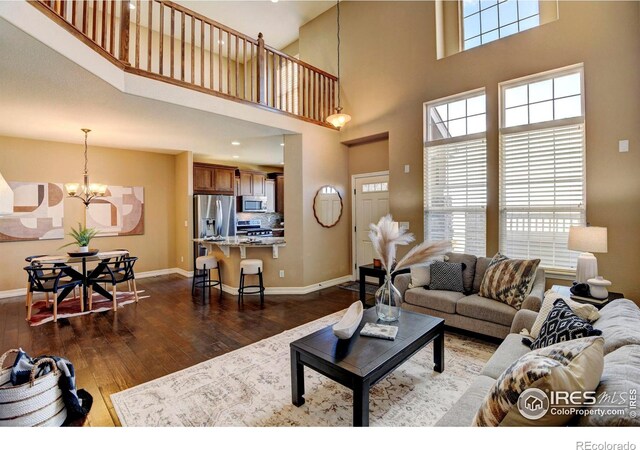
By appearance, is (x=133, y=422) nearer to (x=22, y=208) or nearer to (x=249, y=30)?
(x=22, y=208)

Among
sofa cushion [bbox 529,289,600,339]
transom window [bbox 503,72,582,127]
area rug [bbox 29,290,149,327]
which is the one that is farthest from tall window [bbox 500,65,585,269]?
area rug [bbox 29,290,149,327]

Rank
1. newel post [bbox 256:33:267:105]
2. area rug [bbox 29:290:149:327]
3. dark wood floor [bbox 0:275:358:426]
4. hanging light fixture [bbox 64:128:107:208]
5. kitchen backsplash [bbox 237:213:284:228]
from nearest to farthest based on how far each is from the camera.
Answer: dark wood floor [bbox 0:275:358:426] < area rug [bbox 29:290:149:327] < newel post [bbox 256:33:267:105] < hanging light fixture [bbox 64:128:107:208] < kitchen backsplash [bbox 237:213:284:228]

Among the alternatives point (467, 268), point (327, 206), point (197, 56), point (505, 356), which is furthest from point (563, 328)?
point (197, 56)

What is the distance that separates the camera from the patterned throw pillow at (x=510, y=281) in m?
2.93

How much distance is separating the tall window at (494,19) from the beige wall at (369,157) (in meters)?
1.98

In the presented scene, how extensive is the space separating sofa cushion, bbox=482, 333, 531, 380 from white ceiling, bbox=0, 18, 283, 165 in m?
4.02

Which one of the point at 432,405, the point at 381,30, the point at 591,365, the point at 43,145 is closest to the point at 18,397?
the point at 432,405

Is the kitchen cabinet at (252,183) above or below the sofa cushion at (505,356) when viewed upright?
above

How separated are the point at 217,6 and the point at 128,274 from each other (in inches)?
207

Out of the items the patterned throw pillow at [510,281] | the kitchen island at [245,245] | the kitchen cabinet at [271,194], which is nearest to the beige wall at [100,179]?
the kitchen island at [245,245]

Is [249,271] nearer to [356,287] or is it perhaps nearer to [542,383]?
[356,287]

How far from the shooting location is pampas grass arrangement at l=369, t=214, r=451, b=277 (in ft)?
6.85
